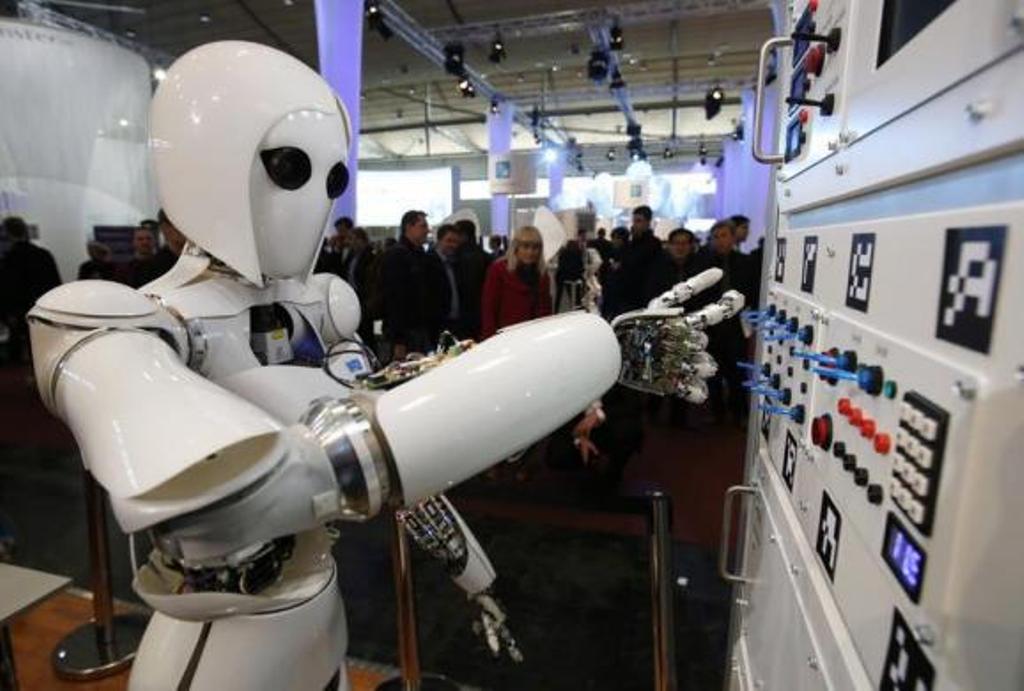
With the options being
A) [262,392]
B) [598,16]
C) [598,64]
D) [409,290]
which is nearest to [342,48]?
[409,290]

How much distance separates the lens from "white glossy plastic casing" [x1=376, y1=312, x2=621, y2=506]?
688mm

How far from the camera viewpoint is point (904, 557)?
679 millimetres

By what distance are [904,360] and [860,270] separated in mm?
230

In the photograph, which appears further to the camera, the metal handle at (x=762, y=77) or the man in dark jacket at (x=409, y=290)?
the man in dark jacket at (x=409, y=290)

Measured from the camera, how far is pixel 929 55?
674mm

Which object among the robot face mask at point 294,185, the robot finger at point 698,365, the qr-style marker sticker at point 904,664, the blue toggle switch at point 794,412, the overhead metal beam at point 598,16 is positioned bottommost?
the qr-style marker sticker at point 904,664

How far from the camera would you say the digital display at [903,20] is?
0.72 m

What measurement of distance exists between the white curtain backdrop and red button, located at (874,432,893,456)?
8144 millimetres

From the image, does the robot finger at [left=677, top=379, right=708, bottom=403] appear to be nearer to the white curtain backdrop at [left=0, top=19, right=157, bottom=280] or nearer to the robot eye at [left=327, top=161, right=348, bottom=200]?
the robot eye at [left=327, top=161, right=348, bottom=200]

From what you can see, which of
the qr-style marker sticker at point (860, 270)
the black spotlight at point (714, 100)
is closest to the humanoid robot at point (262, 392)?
the qr-style marker sticker at point (860, 270)

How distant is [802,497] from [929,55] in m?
0.83

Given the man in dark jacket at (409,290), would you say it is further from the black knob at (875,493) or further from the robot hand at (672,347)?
the black knob at (875,493)

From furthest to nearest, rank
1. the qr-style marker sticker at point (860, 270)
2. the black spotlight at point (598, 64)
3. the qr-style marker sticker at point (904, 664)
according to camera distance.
Answer: the black spotlight at point (598, 64) → the qr-style marker sticker at point (860, 270) → the qr-style marker sticker at point (904, 664)

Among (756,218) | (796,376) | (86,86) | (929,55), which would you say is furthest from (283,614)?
(756,218)
